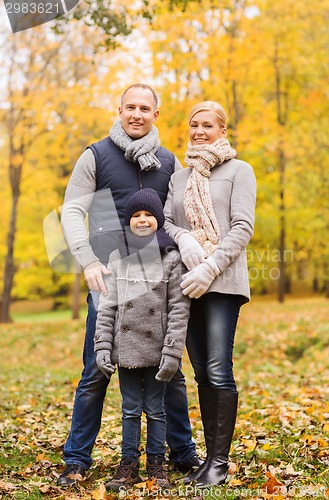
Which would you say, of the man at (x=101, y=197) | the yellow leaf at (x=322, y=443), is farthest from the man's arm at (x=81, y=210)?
the yellow leaf at (x=322, y=443)

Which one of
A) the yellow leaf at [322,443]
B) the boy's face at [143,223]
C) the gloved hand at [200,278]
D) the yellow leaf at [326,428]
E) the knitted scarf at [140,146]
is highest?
the knitted scarf at [140,146]

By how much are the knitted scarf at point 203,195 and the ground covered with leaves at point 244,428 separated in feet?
4.85

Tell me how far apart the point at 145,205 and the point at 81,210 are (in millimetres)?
533

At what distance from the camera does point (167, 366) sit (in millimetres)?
3355

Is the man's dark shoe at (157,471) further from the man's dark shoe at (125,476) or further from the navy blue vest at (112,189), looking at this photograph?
the navy blue vest at (112,189)

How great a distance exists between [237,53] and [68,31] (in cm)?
475

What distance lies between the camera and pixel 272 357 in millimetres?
11031

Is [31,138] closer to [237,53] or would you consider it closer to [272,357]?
[237,53]

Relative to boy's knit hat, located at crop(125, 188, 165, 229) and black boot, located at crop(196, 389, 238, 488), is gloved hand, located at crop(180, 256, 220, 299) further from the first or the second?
black boot, located at crop(196, 389, 238, 488)

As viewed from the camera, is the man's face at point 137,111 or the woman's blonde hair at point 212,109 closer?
the woman's blonde hair at point 212,109

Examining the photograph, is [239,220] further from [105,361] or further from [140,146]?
[105,361]

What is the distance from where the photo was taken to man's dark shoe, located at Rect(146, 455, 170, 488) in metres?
3.45

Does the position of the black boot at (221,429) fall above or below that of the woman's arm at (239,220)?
below

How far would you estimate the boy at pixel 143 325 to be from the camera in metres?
3.44
